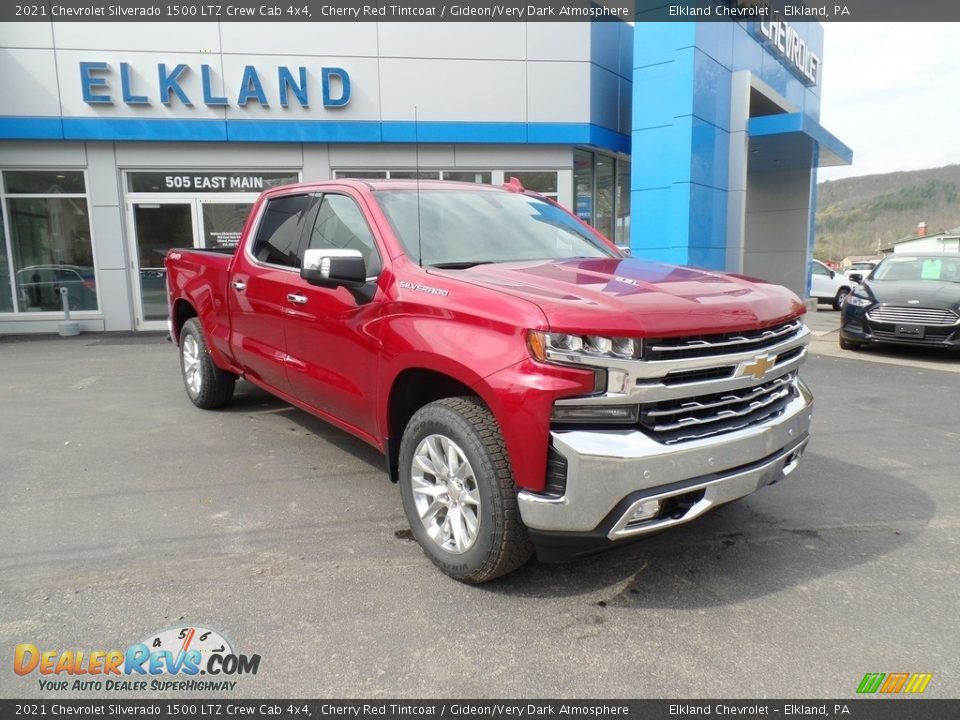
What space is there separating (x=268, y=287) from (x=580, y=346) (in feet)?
8.77

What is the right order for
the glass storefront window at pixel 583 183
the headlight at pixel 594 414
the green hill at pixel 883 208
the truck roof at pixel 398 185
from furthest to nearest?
the green hill at pixel 883 208, the glass storefront window at pixel 583 183, the truck roof at pixel 398 185, the headlight at pixel 594 414

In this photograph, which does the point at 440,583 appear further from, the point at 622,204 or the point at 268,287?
the point at 622,204

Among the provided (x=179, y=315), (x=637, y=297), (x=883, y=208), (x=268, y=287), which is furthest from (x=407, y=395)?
(x=883, y=208)

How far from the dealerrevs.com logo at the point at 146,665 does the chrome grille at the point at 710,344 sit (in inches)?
75.6

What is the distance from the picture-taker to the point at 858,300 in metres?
9.86

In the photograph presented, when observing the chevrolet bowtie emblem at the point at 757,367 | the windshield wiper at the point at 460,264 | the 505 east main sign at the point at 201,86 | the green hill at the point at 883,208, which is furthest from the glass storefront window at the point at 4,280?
the green hill at the point at 883,208

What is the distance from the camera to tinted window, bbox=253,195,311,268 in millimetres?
4509

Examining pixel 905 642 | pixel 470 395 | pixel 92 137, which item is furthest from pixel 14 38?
pixel 905 642

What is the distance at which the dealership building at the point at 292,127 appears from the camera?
1194 centimetres

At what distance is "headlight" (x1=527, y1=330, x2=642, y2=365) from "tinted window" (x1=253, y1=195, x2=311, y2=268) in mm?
2300
